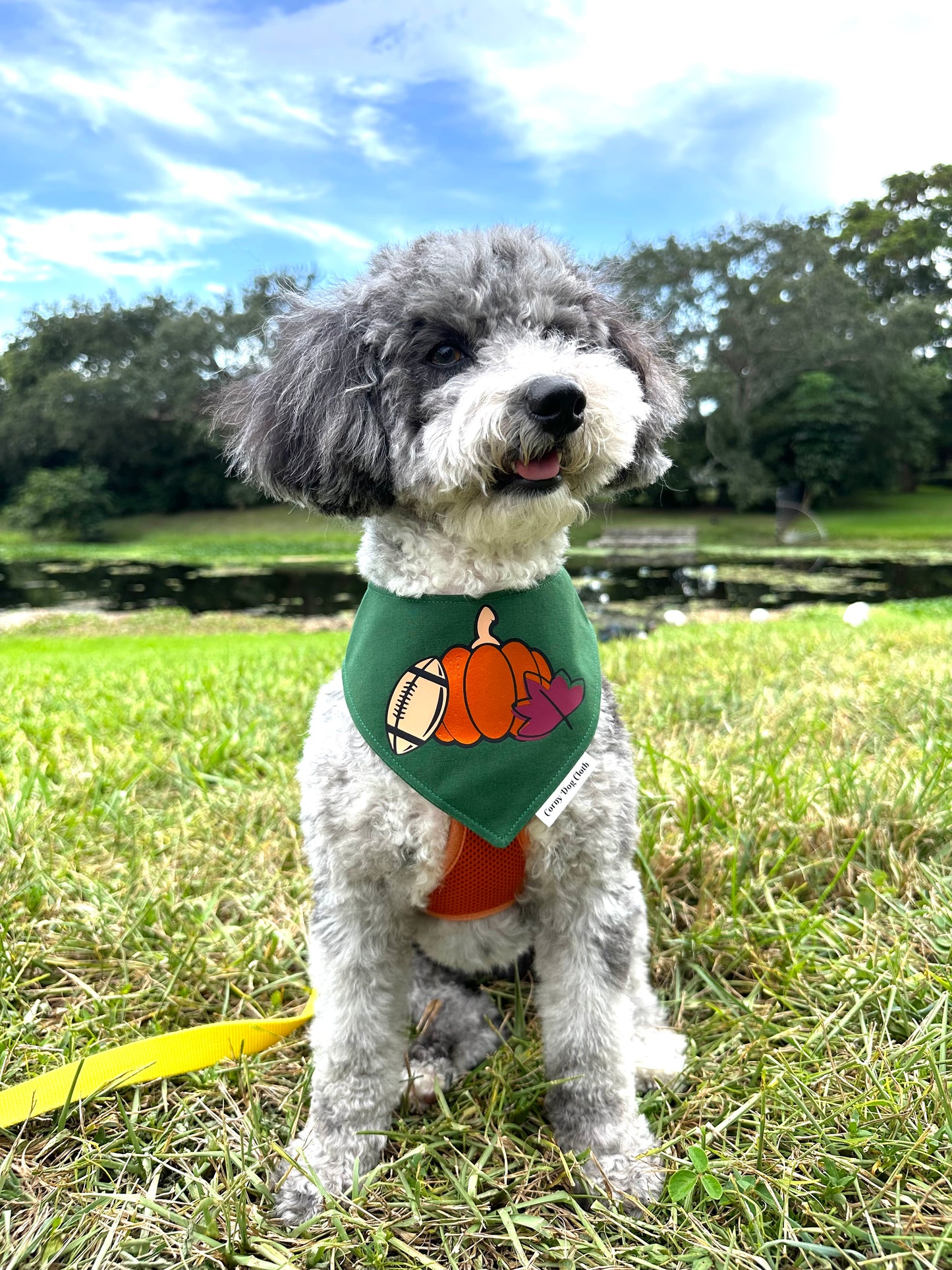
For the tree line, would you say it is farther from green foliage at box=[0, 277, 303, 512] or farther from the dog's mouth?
the dog's mouth

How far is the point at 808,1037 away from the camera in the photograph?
200 cm

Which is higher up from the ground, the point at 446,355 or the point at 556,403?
the point at 446,355

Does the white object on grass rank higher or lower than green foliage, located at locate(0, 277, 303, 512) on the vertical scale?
lower

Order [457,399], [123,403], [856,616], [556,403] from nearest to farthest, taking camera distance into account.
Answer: [556,403]
[457,399]
[856,616]
[123,403]

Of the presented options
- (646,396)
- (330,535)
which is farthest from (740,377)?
(646,396)

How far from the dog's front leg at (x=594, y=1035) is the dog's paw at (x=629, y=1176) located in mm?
14

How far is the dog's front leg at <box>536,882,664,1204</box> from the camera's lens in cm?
187

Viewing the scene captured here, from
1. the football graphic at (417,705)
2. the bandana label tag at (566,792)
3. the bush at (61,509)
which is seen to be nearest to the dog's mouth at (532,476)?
the football graphic at (417,705)

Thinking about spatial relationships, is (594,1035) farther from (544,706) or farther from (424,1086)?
(544,706)

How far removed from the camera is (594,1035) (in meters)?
1.87

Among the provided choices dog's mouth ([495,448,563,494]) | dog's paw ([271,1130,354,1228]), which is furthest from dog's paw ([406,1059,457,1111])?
dog's mouth ([495,448,563,494])

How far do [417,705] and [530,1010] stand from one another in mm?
1025

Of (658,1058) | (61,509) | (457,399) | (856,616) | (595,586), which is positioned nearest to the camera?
(457,399)

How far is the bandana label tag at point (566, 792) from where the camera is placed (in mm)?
1813
